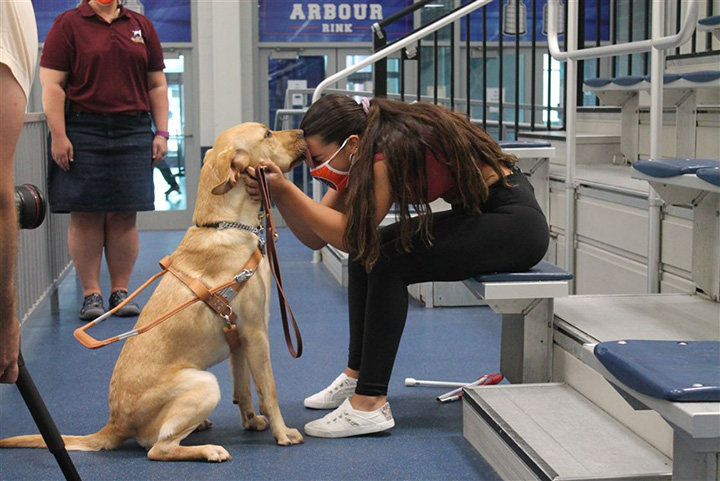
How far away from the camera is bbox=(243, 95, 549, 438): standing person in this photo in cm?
258

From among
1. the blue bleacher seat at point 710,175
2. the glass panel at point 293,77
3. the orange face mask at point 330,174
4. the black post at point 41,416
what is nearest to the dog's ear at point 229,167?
the orange face mask at point 330,174

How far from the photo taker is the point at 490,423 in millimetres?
2438

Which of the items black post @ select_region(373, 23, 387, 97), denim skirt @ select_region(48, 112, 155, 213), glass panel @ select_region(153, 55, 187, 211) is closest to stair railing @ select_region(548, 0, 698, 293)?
black post @ select_region(373, 23, 387, 97)

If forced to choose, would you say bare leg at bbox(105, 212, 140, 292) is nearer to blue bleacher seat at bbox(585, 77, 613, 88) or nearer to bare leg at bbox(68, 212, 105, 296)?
bare leg at bbox(68, 212, 105, 296)

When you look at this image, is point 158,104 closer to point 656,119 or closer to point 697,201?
point 656,119

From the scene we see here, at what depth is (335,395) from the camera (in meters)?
3.05

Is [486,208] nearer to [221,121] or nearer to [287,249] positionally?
[287,249]

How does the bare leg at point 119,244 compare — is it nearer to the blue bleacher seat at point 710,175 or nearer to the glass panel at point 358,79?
the blue bleacher seat at point 710,175

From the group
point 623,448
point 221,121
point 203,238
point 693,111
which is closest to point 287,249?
point 221,121

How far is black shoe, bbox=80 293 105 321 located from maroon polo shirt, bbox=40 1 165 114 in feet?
3.28

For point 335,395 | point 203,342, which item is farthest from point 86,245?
point 203,342

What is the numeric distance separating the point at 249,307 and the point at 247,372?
0.27 metres

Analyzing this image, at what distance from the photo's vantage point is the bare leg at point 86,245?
182 inches

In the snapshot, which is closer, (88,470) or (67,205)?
(88,470)
